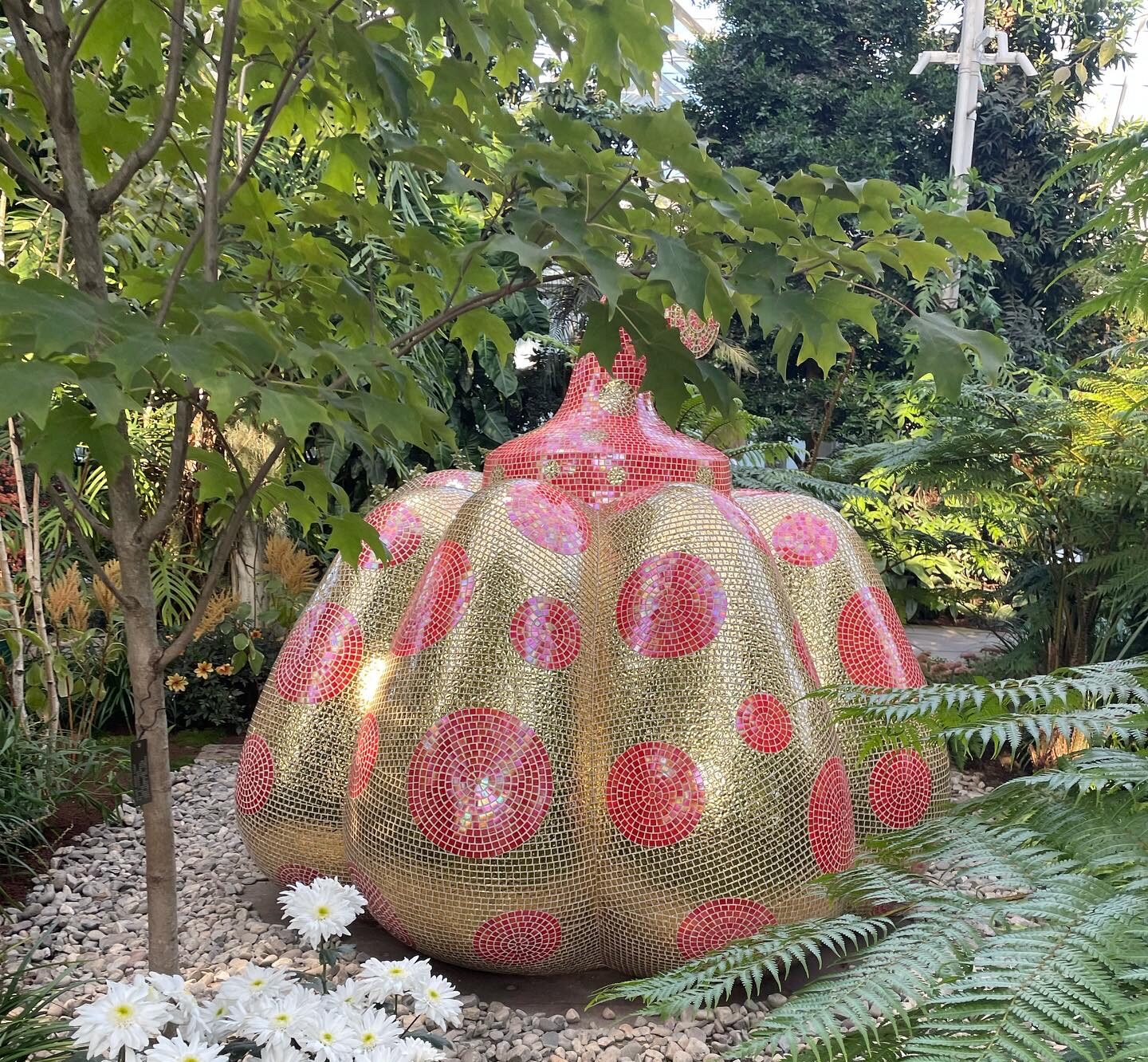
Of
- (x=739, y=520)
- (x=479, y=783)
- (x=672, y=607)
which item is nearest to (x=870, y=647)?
(x=739, y=520)

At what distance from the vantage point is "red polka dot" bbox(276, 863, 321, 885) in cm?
315

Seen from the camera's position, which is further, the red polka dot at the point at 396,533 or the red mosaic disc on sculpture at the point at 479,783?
the red polka dot at the point at 396,533

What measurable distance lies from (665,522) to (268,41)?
1.58m

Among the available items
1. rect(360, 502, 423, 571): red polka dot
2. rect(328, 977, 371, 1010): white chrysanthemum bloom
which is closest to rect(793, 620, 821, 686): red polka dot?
rect(360, 502, 423, 571): red polka dot

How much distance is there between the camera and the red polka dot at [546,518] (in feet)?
9.57

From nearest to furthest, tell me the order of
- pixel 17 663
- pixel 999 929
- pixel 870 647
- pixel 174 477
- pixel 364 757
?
pixel 999 929 < pixel 174 477 < pixel 364 757 < pixel 870 647 < pixel 17 663

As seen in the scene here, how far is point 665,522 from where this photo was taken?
9.52ft

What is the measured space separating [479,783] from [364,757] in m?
0.42

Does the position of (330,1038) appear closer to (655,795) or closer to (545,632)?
(655,795)

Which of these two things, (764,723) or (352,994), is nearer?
(352,994)

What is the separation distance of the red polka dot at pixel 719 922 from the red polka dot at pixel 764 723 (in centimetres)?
40

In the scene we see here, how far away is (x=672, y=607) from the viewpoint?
9.13 feet

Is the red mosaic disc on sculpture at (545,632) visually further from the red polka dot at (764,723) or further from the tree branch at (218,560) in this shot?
the tree branch at (218,560)

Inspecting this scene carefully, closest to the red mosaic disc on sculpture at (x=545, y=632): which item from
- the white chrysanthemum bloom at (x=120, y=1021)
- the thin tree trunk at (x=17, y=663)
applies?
the white chrysanthemum bloom at (x=120, y=1021)
